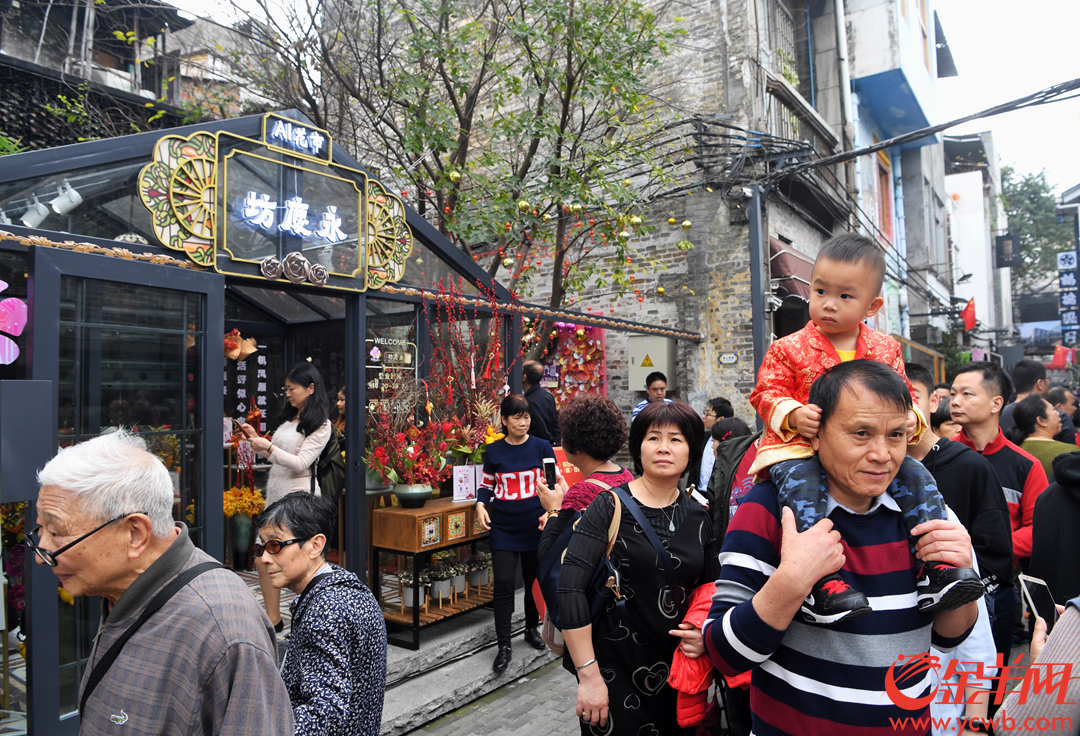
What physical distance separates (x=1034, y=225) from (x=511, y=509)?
41.2 m

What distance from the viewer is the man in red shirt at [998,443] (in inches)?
144

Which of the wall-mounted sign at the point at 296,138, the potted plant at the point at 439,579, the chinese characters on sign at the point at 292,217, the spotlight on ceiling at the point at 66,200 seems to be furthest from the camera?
the potted plant at the point at 439,579

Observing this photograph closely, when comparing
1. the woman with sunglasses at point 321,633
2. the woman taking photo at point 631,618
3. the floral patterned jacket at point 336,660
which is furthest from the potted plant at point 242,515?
the woman taking photo at point 631,618

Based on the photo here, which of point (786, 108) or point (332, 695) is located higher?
point (786, 108)

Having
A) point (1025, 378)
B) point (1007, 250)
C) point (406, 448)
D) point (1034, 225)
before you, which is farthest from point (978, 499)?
point (1034, 225)

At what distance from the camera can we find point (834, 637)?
147cm

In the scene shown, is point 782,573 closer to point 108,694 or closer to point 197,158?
point 108,694

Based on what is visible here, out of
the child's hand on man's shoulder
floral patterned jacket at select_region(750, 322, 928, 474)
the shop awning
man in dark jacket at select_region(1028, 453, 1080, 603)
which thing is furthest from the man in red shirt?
the shop awning

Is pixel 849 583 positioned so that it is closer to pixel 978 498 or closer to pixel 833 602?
pixel 833 602

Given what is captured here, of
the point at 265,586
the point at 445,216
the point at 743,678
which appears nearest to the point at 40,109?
the point at 445,216

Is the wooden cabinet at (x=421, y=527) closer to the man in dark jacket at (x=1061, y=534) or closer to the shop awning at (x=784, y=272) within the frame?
the man in dark jacket at (x=1061, y=534)

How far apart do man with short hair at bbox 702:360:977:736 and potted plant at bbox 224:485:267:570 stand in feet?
18.6

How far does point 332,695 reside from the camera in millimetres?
1932

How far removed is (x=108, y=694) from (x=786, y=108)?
12.8 meters
